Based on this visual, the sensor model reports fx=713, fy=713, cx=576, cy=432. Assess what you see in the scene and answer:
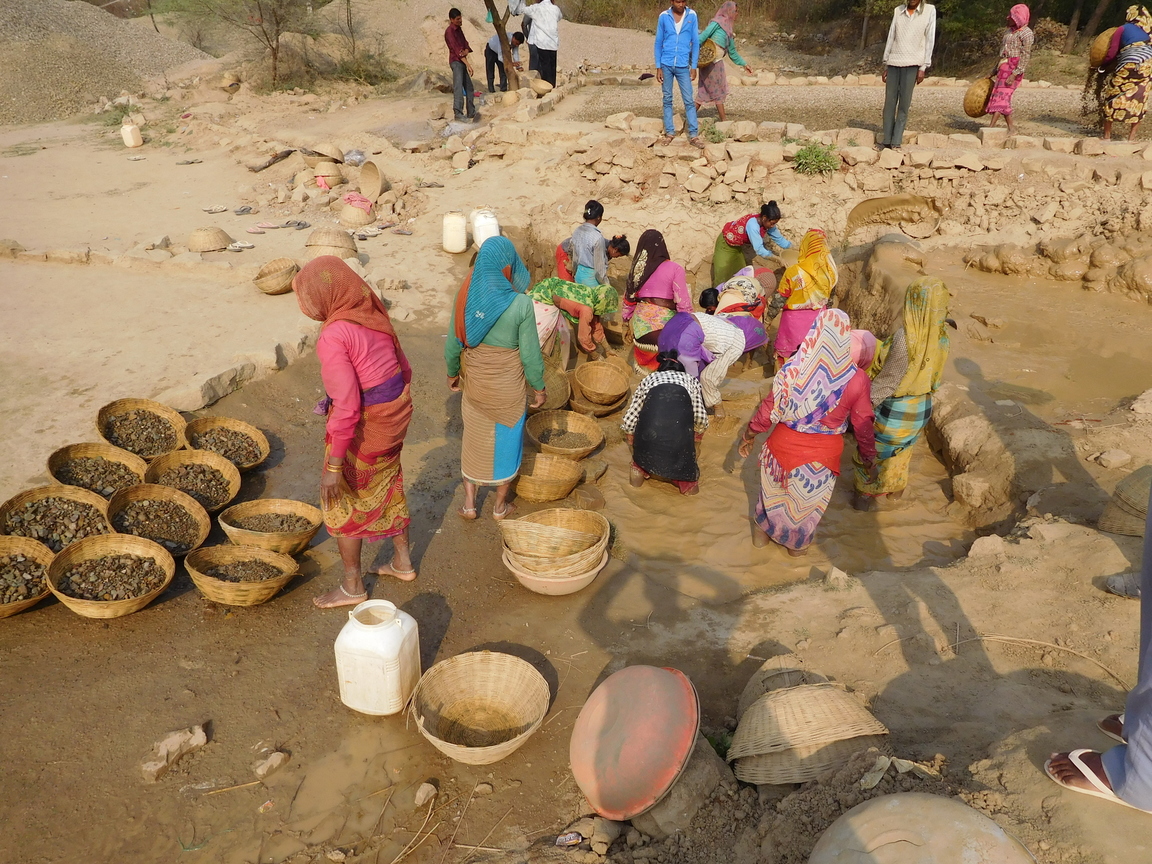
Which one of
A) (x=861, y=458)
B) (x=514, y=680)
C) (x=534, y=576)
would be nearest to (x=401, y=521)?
(x=534, y=576)

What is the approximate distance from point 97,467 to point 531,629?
3.09 m

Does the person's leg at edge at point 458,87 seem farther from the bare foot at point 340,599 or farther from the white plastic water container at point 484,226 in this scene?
the bare foot at point 340,599

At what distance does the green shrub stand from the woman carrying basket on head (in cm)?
194

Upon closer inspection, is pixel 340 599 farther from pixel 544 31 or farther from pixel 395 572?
pixel 544 31

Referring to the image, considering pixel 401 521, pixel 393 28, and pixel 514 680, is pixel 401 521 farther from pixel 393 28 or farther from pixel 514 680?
pixel 393 28

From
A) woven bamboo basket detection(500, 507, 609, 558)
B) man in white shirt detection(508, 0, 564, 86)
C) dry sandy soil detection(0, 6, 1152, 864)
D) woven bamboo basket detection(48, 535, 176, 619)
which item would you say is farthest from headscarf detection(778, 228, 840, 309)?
man in white shirt detection(508, 0, 564, 86)

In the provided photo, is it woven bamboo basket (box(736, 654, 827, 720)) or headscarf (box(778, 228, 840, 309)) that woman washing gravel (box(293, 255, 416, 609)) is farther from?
headscarf (box(778, 228, 840, 309))

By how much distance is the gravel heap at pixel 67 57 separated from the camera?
17094mm

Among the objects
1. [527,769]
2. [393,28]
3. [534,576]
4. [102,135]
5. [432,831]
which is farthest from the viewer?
[393,28]

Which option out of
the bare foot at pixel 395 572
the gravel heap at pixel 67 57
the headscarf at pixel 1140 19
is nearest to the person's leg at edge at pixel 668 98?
the headscarf at pixel 1140 19

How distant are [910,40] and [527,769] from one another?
8855 mm

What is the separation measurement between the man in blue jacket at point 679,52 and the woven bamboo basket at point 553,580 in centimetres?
732

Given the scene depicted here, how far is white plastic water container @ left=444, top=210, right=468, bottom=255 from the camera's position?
8625mm

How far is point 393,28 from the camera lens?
20719 millimetres
